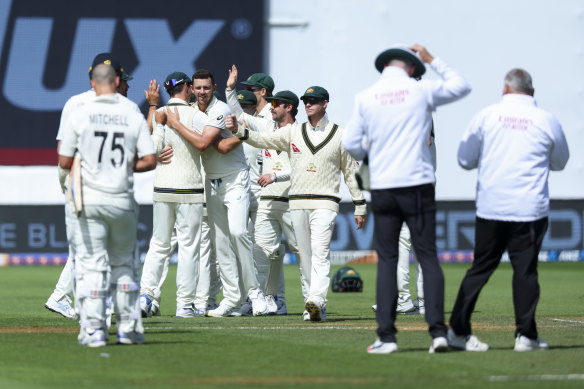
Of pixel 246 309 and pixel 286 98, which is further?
pixel 246 309

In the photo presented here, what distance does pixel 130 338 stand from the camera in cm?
866

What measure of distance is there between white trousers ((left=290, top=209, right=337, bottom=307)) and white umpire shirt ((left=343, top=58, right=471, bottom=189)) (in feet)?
9.06

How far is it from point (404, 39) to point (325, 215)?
45.3ft

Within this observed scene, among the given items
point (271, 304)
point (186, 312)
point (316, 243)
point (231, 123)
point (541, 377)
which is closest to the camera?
point (541, 377)

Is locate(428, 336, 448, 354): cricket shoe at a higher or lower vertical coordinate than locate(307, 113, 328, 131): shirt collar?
lower

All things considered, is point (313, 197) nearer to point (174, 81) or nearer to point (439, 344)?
point (174, 81)

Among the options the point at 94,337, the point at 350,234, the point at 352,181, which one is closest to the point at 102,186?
the point at 94,337

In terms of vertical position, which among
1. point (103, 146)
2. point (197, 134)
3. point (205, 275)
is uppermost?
point (197, 134)

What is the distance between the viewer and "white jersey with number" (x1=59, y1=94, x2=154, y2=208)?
329 inches

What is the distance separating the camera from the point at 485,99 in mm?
24391

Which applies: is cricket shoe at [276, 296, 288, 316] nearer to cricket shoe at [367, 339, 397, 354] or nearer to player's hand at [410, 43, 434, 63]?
cricket shoe at [367, 339, 397, 354]

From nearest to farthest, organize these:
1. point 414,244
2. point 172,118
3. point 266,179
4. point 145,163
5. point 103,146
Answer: point 414,244 < point 103,146 < point 145,163 < point 172,118 < point 266,179

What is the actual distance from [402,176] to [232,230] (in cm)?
358

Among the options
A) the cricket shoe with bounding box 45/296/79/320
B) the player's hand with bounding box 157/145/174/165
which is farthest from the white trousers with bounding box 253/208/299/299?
the cricket shoe with bounding box 45/296/79/320
